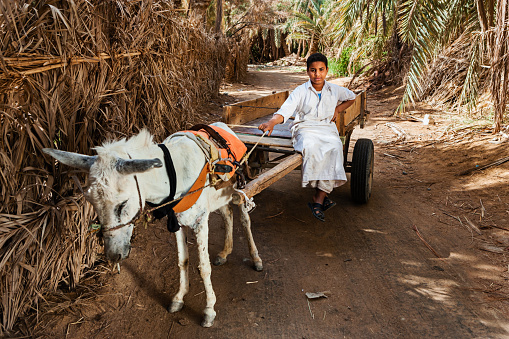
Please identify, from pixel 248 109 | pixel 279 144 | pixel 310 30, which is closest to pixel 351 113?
pixel 248 109

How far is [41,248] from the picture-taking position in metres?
2.83

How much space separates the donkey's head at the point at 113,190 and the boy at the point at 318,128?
1.76 m

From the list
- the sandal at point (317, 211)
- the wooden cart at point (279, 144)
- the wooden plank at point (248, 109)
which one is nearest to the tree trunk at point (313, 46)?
the wooden plank at point (248, 109)

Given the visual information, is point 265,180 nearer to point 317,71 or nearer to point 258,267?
point 258,267

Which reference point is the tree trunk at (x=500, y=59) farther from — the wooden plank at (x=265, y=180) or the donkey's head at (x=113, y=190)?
the donkey's head at (x=113, y=190)

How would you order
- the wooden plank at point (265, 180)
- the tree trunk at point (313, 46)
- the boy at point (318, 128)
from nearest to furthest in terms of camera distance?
the wooden plank at point (265, 180) < the boy at point (318, 128) < the tree trunk at point (313, 46)

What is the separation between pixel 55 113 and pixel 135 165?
3.87 feet

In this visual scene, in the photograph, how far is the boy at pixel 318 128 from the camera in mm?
3961

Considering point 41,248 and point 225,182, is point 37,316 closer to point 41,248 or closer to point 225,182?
point 41,248

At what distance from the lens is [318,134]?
4.14m

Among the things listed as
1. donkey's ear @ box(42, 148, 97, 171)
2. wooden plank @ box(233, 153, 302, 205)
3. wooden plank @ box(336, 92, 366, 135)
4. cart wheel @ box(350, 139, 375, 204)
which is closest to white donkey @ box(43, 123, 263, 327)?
donkey's ear @ box(42, 148, 97, 171)

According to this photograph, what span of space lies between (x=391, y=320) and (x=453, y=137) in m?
5.82

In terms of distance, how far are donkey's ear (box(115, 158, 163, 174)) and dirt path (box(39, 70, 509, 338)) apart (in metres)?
1.47

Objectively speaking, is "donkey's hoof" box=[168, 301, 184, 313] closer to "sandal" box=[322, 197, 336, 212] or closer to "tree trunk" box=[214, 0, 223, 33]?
"sandal" box=[322, 197, 336, 212]
